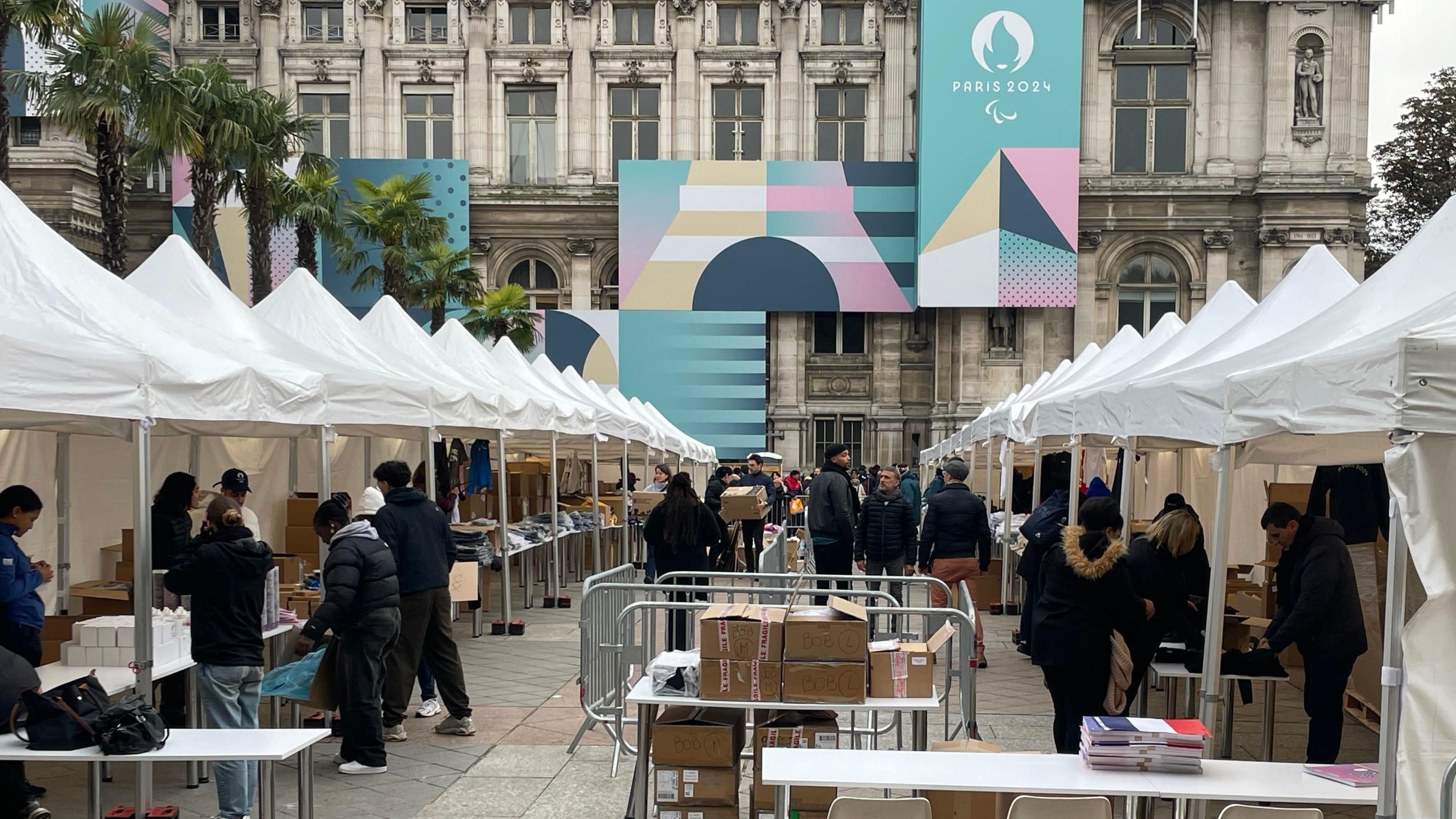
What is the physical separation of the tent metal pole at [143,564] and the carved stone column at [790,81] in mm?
40095

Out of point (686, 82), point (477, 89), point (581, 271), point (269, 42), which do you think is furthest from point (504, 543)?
point (269, 42)

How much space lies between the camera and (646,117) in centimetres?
4647

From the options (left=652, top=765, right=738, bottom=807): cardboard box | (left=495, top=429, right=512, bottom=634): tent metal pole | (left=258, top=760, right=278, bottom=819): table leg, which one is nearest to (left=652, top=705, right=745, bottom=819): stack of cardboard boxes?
(left=652, top=765, right=738, bottom=807): cardboard box

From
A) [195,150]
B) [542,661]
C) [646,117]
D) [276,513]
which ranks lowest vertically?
[542,661]

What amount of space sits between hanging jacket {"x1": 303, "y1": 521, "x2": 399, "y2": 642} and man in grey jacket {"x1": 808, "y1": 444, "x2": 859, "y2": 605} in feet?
21.3

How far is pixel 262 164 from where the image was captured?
2452cm

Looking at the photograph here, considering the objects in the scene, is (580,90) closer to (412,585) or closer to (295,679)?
(412,585)

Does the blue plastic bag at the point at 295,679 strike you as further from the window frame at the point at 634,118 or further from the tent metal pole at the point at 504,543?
the window frame at the point at 634,118

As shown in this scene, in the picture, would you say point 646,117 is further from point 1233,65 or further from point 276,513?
point 276,513

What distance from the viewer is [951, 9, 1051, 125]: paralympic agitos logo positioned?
136 feet

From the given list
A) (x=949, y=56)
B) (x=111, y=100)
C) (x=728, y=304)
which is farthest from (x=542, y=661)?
(x=949, y=56)

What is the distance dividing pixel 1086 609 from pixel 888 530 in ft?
19.8

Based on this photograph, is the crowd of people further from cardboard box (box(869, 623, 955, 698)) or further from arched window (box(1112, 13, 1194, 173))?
arched window (box(1112, 13, 1194, 173))

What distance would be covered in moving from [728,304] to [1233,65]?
19995 mm
